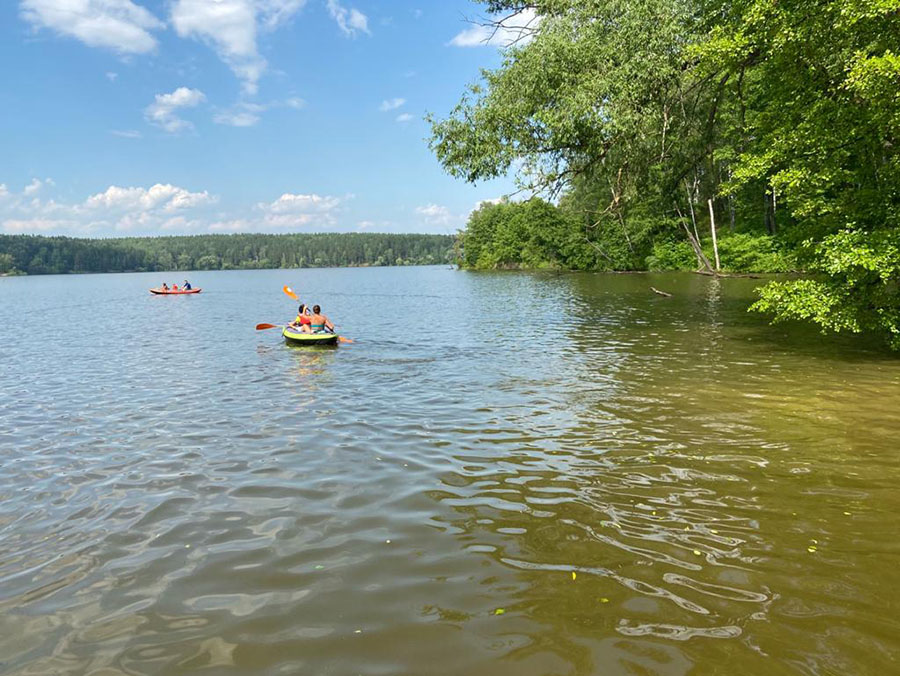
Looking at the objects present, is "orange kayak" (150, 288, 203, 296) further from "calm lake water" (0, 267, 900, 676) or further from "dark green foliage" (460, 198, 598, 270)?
"calm lake water" (0, 267, 900, 676)

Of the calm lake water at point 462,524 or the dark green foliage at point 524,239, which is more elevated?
the dark green foliage at point 524,239

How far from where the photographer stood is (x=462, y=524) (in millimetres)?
6125

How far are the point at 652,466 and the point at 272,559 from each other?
510 centimetres

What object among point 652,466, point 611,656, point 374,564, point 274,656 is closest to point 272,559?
point 374,564

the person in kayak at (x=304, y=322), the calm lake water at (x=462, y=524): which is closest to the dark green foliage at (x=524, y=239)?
the person in kayak at (x=304, y=322)

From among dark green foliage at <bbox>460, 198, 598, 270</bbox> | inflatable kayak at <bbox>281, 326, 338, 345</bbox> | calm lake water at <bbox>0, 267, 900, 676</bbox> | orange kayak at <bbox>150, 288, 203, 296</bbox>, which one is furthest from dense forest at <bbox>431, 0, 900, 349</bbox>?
orange kayak at <bbox>150, 288, 203, 296</bbox>

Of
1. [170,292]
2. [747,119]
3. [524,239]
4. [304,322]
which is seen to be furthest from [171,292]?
[524,239]

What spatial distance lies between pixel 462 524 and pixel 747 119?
17.9 meters

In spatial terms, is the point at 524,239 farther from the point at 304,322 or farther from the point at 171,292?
the point at 304,322

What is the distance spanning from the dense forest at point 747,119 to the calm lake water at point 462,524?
292 centimetres

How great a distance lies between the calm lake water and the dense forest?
2.92 meters

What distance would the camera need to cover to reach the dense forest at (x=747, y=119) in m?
12.5

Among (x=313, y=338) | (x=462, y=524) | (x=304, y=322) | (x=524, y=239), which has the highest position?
(x=524, y=239)

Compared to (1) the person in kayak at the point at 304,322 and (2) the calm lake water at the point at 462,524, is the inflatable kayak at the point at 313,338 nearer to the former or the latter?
(1) the person in kayak at the point at 304,322
